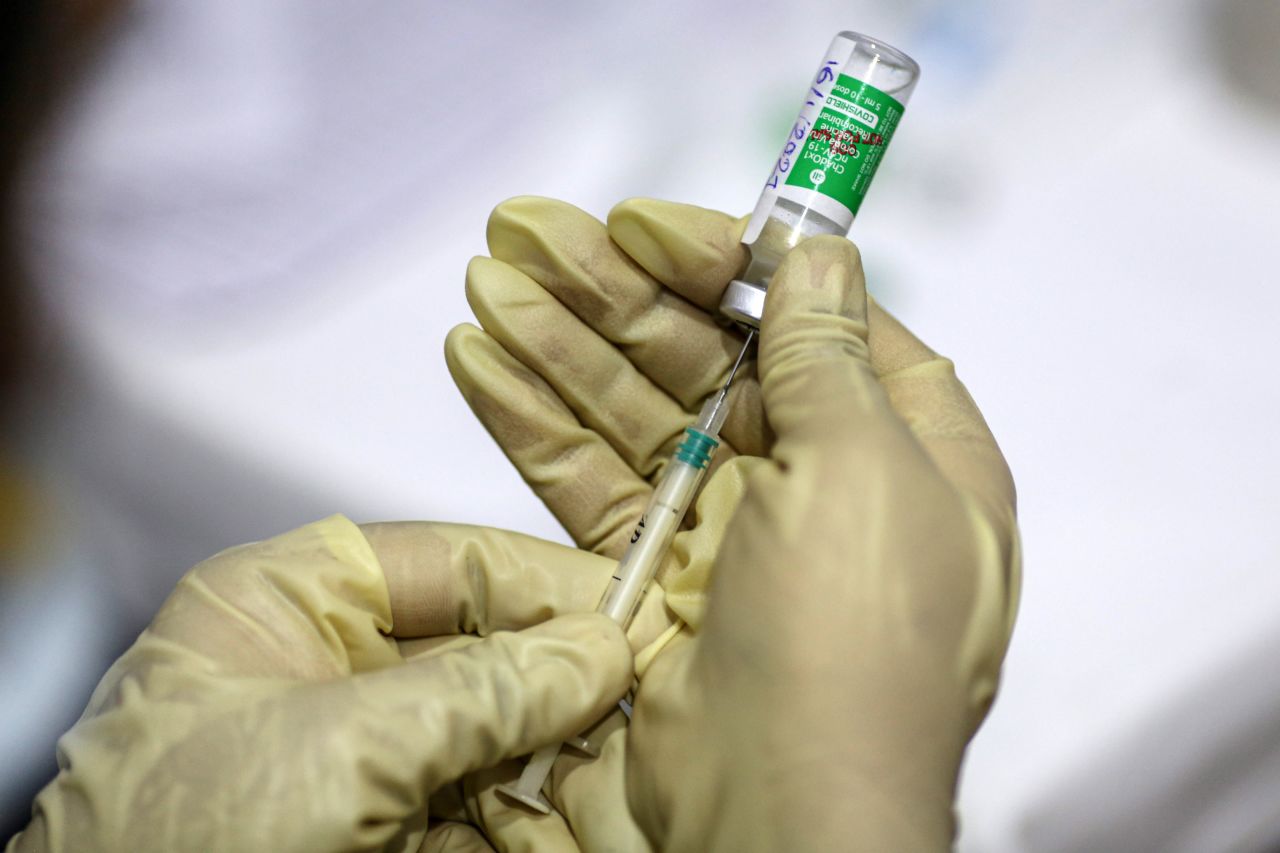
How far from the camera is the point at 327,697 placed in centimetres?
84

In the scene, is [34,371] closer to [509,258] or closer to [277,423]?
[277,423]

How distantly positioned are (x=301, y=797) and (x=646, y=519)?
41 cm

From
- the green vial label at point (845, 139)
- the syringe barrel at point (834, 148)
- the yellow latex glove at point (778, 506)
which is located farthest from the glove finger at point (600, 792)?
the green vial label at point (845, 139)

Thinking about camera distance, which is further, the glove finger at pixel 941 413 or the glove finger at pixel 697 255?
the glove finger at pixel 697 255

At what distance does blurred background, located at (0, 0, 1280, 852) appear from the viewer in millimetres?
1271

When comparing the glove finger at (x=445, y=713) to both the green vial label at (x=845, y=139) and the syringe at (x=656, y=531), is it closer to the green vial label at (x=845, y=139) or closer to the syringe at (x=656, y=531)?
the syringe at (x=656, y=531)

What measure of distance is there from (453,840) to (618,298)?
604 mm

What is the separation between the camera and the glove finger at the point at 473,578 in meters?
0.98

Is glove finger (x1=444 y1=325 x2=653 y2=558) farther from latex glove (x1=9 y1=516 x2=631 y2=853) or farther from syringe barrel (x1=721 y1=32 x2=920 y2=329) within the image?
syringe barrel (x1=721 y1=32 x2=920 y2=329)

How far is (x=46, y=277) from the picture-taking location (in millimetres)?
1421

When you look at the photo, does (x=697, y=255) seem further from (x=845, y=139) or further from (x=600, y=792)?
(x=600, y=792)

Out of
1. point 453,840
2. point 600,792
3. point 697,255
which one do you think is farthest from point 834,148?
point 453,840

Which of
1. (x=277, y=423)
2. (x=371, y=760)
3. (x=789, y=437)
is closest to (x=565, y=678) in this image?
(x=371, y=760)

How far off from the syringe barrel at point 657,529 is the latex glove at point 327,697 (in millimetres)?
46
